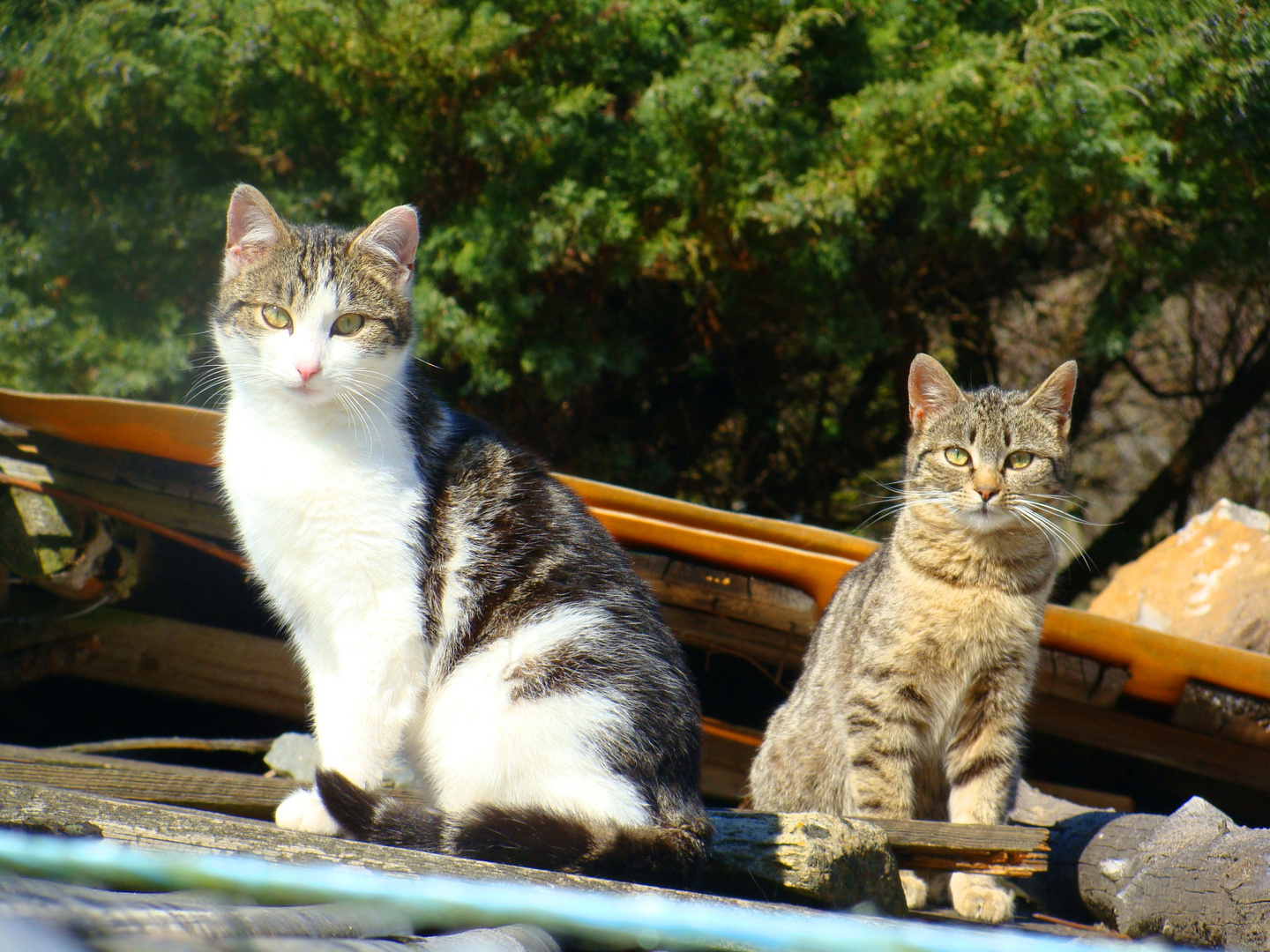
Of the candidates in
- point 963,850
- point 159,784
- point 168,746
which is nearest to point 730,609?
point 963,850

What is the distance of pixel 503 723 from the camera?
1.90 meters

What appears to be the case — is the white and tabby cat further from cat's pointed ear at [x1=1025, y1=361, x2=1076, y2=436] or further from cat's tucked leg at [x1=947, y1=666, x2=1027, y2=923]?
cat's pointed ear at [x1=1025, y1=361, x2=1076, y2=436]

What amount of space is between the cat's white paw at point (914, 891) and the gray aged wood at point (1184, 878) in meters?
0.43

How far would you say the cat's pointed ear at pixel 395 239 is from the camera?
2.38 meters

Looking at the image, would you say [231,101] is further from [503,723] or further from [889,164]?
[503,723]

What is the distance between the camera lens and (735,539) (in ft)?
10.5

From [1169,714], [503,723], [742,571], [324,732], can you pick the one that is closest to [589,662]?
[503,723]

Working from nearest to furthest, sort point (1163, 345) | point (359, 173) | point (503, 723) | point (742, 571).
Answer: point (503, 723), point (742, 571), point (359, 173), point (1163, 345)

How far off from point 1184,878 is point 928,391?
1.63m

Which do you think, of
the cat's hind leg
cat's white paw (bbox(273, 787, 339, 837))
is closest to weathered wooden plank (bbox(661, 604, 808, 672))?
the cat's hind leg

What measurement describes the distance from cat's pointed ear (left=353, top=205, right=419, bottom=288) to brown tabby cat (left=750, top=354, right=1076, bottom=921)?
1.72 m

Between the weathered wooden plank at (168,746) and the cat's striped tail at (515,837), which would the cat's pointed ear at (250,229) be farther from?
the weathered wooden plank at (168,746)

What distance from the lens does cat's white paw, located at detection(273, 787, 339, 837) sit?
1854mm

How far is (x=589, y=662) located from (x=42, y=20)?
424 centimetres
